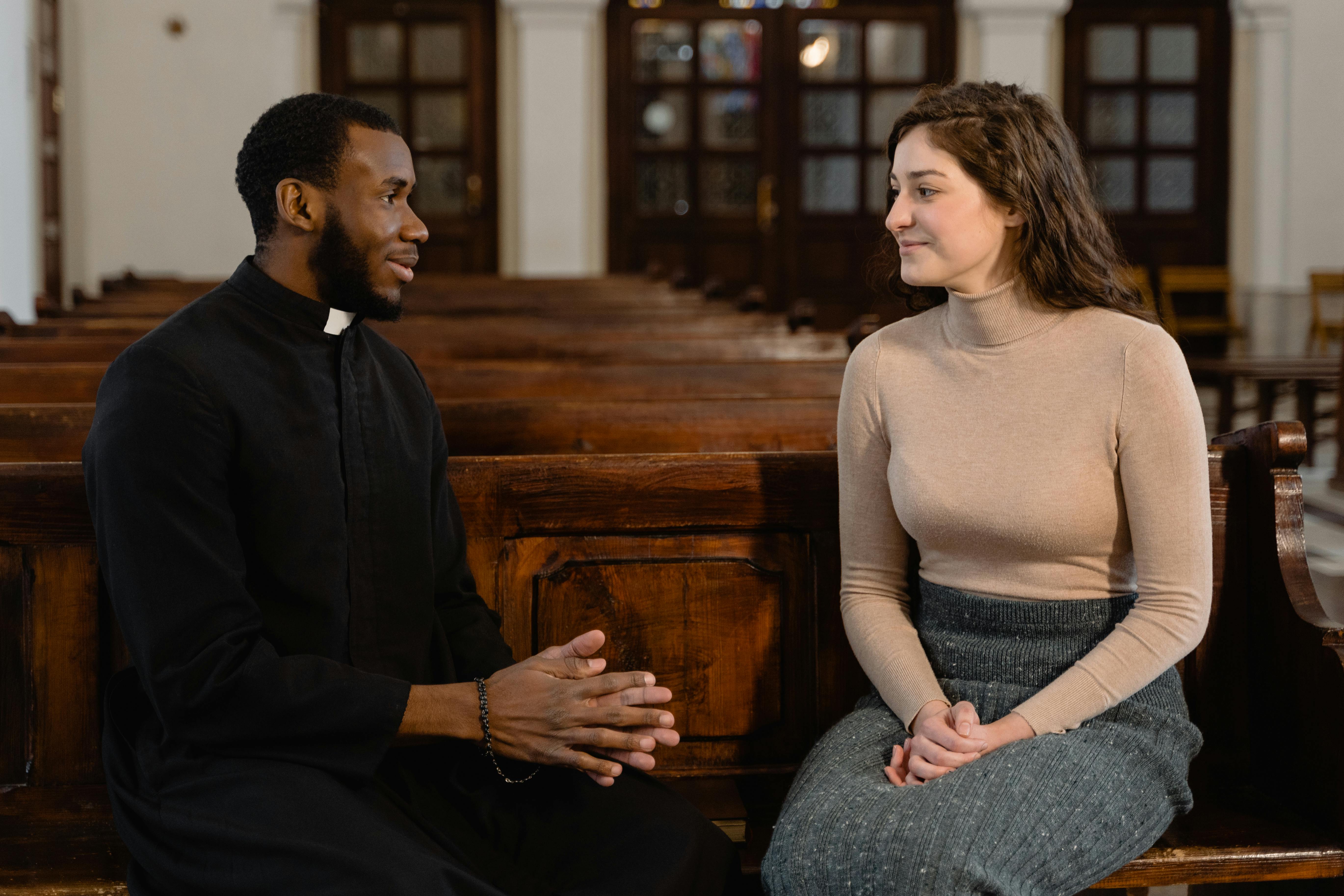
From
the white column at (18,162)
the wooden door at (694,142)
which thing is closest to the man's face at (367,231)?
the white column at (18,162)

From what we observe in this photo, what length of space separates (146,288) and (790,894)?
5781 millimetres

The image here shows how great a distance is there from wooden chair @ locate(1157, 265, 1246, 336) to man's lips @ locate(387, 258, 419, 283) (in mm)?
8858

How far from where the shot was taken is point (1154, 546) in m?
1.57

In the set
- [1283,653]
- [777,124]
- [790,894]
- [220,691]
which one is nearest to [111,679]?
[220,691]

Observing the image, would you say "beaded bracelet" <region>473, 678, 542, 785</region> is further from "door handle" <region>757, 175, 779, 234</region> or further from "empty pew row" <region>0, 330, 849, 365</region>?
"door handle" <region>757, 175, 779, 234</region>

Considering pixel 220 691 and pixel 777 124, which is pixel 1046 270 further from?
pixel 777 124

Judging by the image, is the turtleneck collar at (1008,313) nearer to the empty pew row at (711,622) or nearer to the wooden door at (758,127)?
the empty pew row at (711,622)

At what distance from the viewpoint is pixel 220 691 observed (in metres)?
1.34

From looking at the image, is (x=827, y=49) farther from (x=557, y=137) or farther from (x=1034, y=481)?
(x=1034, y=481)

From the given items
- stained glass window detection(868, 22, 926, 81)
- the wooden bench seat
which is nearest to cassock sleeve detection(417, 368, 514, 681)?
the wooden bench seat

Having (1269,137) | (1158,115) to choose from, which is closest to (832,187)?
(1158,115)

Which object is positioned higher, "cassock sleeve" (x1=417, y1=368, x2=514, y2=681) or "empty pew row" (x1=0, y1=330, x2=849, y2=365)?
"empty pew row" (x1=0, y1=330, x2=849, y2=365)

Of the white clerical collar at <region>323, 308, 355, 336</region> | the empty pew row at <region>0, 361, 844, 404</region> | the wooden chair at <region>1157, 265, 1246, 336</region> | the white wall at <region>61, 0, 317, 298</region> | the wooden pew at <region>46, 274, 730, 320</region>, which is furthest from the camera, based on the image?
the wooden chair at <region>1157, 265, 1246, 336</region>

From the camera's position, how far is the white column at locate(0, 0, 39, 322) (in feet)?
25.9
